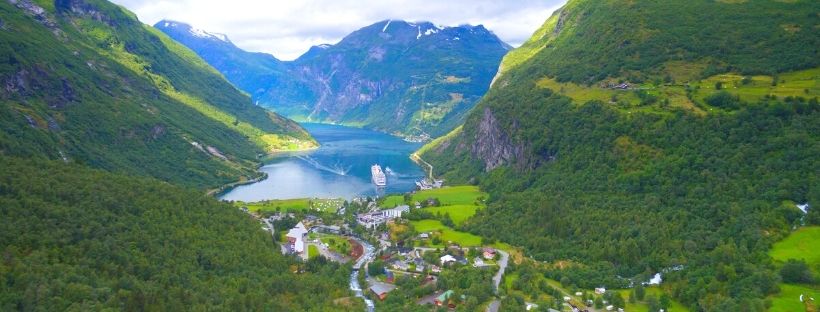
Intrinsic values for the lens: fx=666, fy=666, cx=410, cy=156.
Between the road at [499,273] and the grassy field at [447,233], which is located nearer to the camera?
the road at [499,273]

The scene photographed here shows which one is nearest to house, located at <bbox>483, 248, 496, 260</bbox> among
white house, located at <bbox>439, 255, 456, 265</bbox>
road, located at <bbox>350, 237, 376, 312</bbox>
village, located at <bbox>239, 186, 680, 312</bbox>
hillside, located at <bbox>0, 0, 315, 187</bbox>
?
village, located at <bbox>239, 186, 680, 312</bbox>

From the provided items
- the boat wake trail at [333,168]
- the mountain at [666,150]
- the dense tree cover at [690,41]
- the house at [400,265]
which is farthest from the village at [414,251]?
the boat wake trail at [333,168]

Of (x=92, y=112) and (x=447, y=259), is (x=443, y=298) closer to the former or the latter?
(x=447, y=259)

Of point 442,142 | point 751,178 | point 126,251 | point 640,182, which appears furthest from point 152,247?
point 442,142

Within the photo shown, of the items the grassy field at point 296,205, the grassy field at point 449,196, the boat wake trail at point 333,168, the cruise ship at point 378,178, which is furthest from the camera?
the boat wake trail at point 333,168

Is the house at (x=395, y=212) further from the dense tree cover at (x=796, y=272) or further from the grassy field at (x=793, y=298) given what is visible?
the grassy field at (x=793, y=298)

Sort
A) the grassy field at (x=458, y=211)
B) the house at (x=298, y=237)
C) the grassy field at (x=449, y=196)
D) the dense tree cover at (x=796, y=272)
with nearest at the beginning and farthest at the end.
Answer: the dense tree cover at (x=796, y=272), the house at (x=298, y=237), the grassy field at (x=458, y=211), the grassy field at (x=449, y=196)

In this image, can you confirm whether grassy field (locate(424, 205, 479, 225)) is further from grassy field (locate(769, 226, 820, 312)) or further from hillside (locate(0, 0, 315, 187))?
hillside (locate(0, 0, 315, 187))

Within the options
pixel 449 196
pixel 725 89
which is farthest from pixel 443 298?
pixel 725 89
